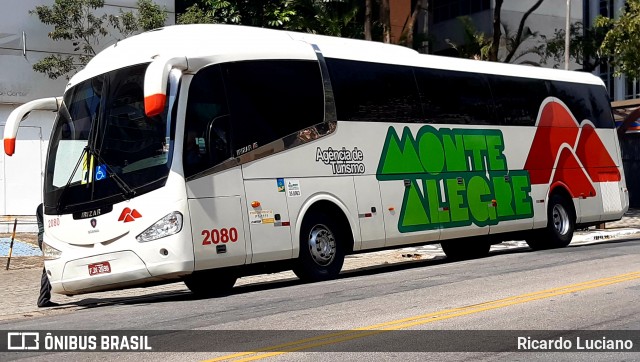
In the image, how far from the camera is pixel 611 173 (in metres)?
22.7

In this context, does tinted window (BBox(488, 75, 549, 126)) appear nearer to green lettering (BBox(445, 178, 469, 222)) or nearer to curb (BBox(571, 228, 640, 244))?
green lettering (BBox(445, 178, 469, 222))

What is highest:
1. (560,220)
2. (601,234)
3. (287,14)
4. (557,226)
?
(287,14)

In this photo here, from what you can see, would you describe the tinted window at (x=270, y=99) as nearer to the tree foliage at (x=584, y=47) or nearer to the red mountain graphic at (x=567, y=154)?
the red mountain graphic at (x=567, y=154)

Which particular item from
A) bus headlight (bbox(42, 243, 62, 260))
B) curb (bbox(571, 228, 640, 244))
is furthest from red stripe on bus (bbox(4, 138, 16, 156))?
curb (bbox(571, 228, 640, 244))

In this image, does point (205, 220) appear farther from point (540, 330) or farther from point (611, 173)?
point (611, 173)

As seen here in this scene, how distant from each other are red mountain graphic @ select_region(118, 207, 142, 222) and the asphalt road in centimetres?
115

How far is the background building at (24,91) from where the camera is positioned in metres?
31.7

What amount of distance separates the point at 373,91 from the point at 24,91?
1860 cm

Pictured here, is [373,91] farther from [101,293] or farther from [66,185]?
[101,293]

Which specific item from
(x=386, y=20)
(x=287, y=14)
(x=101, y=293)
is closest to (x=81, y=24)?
(x=287, y=14)

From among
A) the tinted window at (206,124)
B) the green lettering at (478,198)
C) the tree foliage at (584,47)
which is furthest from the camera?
the tree foliage at (584,47)

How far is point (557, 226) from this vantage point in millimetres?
20906

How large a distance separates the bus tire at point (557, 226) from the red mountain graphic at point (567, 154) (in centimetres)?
35

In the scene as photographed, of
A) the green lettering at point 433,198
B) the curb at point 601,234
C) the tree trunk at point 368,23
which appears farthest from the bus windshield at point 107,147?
the curb at point 601,234
